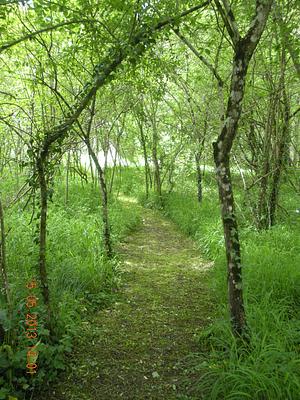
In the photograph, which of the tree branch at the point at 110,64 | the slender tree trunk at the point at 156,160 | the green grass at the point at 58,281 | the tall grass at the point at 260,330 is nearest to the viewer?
the tall grass at the point at 260,330

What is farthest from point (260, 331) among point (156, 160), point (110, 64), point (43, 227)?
point (156, 160)

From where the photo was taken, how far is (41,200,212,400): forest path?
8.55ft

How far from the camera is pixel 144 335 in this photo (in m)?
3.33

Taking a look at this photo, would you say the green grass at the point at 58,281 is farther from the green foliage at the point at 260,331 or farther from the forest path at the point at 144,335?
the green foliage at the point at 260,331

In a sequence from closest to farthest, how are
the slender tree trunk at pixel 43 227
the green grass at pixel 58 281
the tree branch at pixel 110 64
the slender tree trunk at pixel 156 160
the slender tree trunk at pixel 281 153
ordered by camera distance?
1. the green grass at pixel 58 281
2. the slender tree trunk at pixel 43 227
3. the tree branch at pixel 110 64
4. the slender tree trunk at pixel 281 153
5. the slender tree trunk at pixel 156 160

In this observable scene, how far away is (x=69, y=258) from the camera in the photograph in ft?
14.3

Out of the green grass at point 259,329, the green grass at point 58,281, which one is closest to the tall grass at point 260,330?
the green grass at point 259,329

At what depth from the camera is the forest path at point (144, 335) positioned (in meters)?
2.61

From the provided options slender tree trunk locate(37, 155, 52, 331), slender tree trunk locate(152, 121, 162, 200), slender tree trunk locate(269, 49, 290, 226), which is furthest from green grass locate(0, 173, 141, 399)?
slender tree trunk locate(152, 121, 162, 200)

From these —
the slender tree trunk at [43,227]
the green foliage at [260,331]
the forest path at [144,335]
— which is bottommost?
the forest path at [144,335]

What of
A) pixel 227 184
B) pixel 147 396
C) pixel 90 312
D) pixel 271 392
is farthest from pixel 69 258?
pixel 271 392

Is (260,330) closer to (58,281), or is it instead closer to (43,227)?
(43,227)

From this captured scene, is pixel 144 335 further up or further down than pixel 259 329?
further down

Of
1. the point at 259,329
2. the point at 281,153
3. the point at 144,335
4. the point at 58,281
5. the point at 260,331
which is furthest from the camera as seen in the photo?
the point at 281,153
